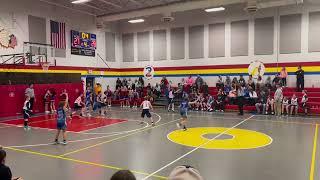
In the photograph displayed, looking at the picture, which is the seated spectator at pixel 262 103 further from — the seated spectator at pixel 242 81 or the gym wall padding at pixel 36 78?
the gym wall padding at pixel 36 78

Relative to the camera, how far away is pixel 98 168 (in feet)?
24.0

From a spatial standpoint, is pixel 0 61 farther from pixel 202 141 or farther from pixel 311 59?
pixel 311 59

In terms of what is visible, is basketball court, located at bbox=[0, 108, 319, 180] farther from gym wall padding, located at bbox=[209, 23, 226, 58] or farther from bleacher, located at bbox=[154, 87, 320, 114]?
gym wall padding, located at bbox=[209, 23, 226, 58]

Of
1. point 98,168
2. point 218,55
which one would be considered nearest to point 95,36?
point 218,55

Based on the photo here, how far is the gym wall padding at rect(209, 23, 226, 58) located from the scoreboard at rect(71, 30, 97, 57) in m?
10.1

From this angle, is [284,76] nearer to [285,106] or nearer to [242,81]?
[242,81]

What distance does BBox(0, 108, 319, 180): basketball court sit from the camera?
276 inches

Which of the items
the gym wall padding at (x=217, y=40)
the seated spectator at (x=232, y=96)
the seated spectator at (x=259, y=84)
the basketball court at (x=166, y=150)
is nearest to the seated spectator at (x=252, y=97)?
the seated spectator at (x=259, y=84)

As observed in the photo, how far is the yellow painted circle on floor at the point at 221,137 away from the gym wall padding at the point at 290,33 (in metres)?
11.1

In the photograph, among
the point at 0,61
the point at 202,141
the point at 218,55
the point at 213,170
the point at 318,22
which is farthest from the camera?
the point at 218,55

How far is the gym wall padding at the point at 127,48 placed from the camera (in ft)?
92.1

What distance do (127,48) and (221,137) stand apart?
19.0 meters

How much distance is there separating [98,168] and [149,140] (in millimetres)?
3496

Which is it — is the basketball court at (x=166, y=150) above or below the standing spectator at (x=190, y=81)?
below
